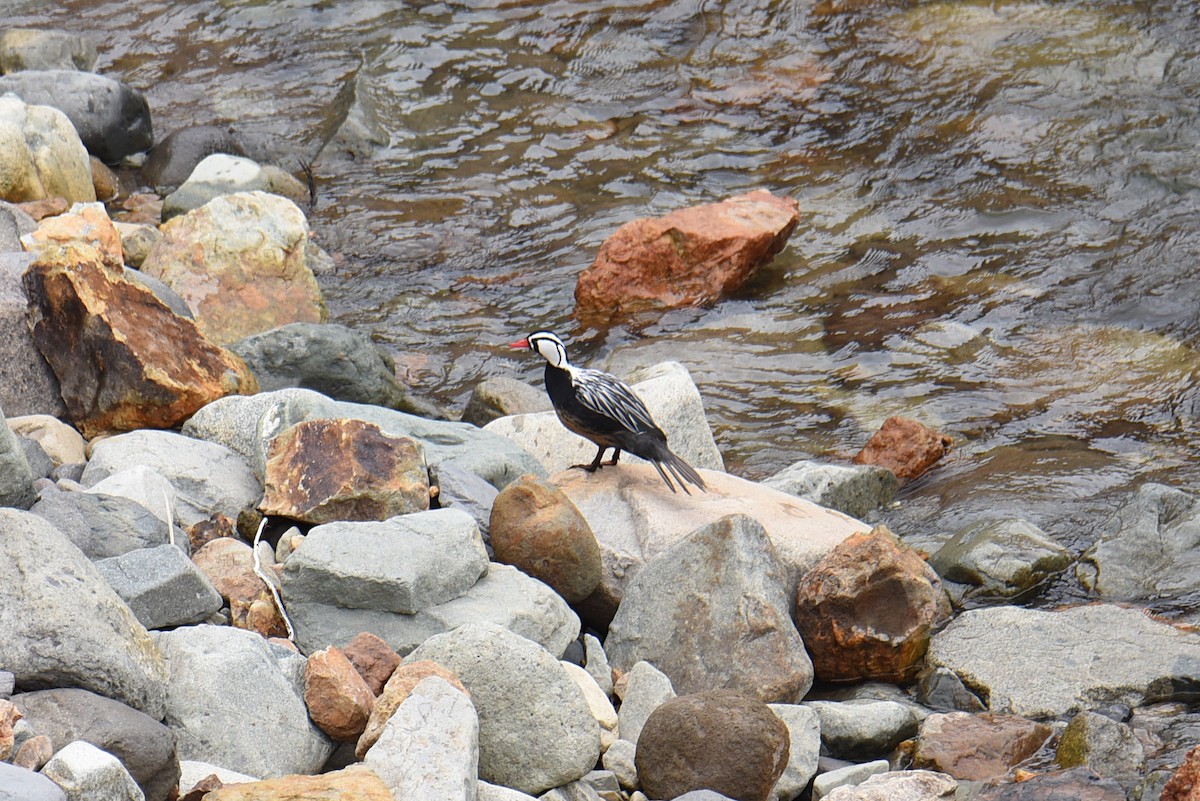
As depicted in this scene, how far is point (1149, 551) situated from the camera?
634 centimetres

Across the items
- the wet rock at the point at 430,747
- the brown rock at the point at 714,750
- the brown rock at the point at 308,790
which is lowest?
the brown rock at the point at 714,750

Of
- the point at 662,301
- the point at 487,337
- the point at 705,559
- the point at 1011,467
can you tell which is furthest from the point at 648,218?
A: the point at 705,559

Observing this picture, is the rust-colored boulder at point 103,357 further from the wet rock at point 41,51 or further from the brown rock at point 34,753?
the wet rock at point 41,51

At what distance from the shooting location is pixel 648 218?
9719 millimetres

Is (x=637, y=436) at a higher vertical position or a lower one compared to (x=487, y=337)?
higher

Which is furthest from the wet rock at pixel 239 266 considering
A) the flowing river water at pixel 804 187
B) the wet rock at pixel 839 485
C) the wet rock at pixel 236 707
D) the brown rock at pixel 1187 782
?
the brown rock at pixel 1187 782

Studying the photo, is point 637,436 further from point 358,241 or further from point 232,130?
point 232,130

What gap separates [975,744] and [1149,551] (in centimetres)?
212

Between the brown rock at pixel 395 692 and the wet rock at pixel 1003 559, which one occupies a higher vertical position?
the brown rock at pixel 395 692

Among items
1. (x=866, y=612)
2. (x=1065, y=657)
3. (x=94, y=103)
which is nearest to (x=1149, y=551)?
(x=1065, y=657)

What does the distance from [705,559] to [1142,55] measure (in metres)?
8.51

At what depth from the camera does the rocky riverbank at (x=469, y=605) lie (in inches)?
142

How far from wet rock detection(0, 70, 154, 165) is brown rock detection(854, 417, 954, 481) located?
22.5ft

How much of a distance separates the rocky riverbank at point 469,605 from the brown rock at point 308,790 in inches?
0.4
